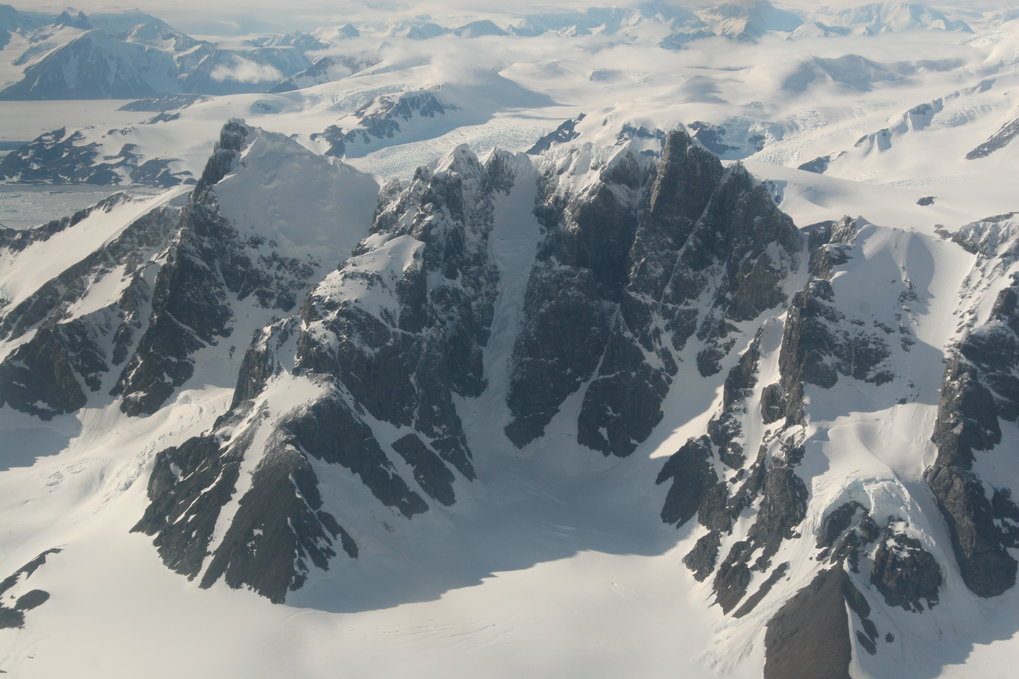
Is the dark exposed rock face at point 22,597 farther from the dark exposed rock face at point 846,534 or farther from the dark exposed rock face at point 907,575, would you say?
the dark exposed rock face at point 907,575

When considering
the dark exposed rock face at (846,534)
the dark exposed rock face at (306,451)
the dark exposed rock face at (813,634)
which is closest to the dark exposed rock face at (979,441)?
the dark exposed rock face at (846,534)

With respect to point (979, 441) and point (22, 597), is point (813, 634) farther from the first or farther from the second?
point (22, 597)

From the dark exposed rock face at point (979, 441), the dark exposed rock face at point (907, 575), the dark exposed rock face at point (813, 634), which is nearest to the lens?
the dark exposed rock face at point (813, 634)

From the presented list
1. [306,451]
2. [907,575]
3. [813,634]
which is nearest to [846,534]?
[907,575]

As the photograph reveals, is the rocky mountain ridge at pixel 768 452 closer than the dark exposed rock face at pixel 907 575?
No

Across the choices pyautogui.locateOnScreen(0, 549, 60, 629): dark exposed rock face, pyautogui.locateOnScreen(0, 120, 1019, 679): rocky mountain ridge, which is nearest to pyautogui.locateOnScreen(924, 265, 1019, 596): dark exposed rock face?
pyautogui.locateOnScreen(0, 120, 1019, 679): rocky mountain ridge

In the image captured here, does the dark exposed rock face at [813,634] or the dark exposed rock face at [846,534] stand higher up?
the dark exposed rock face at [846,534]

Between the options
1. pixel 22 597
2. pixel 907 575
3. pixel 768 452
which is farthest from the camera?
pixel 768 452

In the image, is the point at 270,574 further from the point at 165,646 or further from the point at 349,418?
the point at 349,418

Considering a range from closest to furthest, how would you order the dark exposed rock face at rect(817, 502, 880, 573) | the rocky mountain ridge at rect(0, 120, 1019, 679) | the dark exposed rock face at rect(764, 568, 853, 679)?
the dark exposed rock face at rect(764, 568, 853, 679) → the dark exposed rock face at rect(817, 502, 880, 573) → the rocky mountain ridge at rect(0, 120, 1019, 679)

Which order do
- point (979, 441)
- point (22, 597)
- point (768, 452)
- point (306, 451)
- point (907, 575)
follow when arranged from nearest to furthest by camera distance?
point (907, 575) < point (979, 441) < point (22, 597) < point (768, 452) < point (306, 451)

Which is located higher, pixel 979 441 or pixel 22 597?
pixel 979 441

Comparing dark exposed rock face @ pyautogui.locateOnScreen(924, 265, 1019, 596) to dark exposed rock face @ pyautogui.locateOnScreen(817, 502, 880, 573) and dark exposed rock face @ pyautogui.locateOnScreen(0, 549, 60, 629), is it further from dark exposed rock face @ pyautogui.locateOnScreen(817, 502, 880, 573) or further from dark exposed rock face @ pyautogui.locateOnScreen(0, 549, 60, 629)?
dark exposed rock face @ pyautogui.locateOnScreen(0, 549, 60, 629)
